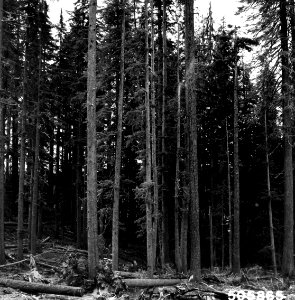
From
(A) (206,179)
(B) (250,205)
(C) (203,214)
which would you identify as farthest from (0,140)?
(C) (203,214)

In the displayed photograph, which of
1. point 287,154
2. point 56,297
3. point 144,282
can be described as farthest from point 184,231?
point 56,297

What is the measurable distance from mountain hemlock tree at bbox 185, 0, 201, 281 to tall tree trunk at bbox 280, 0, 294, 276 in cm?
418

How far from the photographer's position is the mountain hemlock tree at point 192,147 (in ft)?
45.1

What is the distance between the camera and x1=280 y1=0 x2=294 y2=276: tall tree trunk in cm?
Result: 1557

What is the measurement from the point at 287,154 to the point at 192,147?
4976mm

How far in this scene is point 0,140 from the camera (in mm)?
15672

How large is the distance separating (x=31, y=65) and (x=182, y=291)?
1524cm

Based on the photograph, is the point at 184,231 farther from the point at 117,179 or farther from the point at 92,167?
the point at 92,167

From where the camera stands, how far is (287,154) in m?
16.2

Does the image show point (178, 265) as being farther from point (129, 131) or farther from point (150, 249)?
point (129, 131)

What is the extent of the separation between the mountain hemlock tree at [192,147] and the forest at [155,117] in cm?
4

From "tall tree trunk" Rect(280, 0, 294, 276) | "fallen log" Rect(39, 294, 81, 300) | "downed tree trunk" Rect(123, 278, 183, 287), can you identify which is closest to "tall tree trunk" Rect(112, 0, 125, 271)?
"downed tree trunk" Rect(123, 278, 183, 287)

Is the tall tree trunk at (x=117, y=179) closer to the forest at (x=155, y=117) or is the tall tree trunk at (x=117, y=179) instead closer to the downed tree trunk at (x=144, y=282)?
the forest at (x=155, y=117)

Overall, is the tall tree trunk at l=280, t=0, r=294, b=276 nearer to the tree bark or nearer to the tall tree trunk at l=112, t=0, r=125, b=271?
the tall tree trunk at l=112, t=0, r=125, b=271
